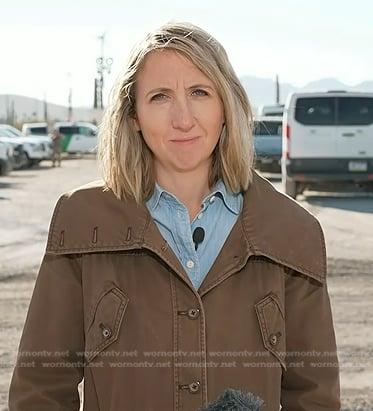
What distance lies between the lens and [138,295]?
2275mm

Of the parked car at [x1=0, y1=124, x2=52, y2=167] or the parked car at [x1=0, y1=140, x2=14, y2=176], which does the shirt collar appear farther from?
the parked car at [x1=0, y1=124, x2=52, y2=167]

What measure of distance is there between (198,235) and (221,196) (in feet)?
0.45

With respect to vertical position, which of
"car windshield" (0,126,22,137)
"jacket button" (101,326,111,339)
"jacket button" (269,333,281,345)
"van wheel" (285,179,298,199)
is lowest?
"van wheel" (285,179,298,199)

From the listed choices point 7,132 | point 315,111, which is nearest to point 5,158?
point 7,132

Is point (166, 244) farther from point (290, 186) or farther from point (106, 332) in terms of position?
point (290, 186)

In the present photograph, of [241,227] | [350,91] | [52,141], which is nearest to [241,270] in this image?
[241,227]

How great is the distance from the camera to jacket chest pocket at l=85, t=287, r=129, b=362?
2.25 meters

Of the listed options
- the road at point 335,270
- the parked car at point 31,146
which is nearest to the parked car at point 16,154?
the parked car at point 31,146

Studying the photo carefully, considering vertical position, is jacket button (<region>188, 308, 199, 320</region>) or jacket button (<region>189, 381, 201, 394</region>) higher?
jacket button (<region>188, 308, 199, 320</region>)

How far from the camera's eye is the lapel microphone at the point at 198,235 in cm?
239

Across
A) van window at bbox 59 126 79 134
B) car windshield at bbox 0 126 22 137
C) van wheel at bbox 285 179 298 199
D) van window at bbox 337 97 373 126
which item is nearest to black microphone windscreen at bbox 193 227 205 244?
van wheel at bbox 285 179 298 199

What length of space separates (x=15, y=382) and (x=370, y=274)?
290 inches

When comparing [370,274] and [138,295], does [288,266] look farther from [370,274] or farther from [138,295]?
[370,274]

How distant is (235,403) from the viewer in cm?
190
